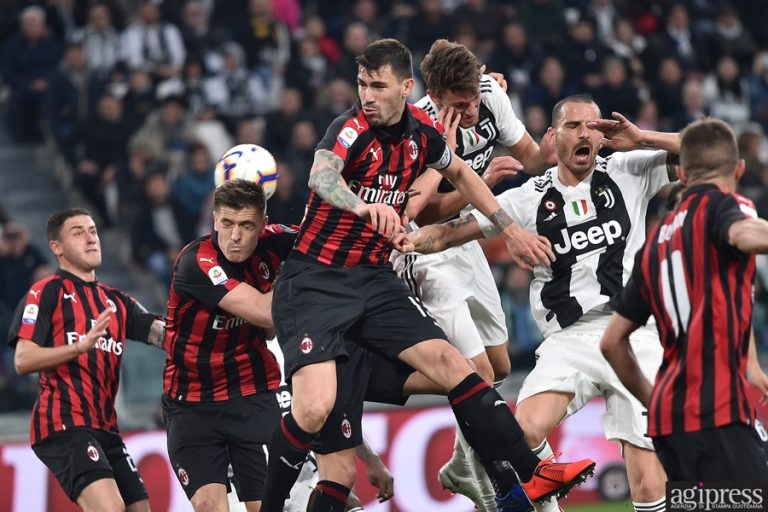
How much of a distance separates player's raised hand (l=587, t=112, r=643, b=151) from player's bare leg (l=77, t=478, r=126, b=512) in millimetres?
3459

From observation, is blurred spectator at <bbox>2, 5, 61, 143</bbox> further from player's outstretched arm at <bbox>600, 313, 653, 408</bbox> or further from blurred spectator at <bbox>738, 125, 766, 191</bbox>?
player's outstretched arm at <bbox>600, 313, 653, 408</bbox>

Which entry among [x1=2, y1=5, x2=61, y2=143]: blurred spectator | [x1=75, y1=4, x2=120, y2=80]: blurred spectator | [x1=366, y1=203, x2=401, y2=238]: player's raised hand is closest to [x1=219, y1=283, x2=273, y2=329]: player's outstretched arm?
[x1=366, y1=203, x2=401, y2=238]: player's raised hand

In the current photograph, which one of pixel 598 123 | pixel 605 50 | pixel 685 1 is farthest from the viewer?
pixel 685 1

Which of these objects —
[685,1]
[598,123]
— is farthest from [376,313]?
[685,1]

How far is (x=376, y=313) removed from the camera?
648cm

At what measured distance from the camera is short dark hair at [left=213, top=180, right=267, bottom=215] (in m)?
6.88

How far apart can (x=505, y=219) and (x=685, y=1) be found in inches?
470

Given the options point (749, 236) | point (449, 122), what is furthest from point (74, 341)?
point (749, 236)

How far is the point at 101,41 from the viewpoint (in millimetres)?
14281

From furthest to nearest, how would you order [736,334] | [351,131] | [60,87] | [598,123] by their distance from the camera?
[60,87] → [598,123] → [351,131] → [736,334]

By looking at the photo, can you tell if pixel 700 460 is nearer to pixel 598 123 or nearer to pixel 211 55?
pixel 598 123

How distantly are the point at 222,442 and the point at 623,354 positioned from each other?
2765mm

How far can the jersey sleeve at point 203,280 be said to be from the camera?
693 centimetres

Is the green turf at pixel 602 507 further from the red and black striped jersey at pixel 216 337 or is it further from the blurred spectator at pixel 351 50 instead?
the blurred spectator at pixel 351 50
